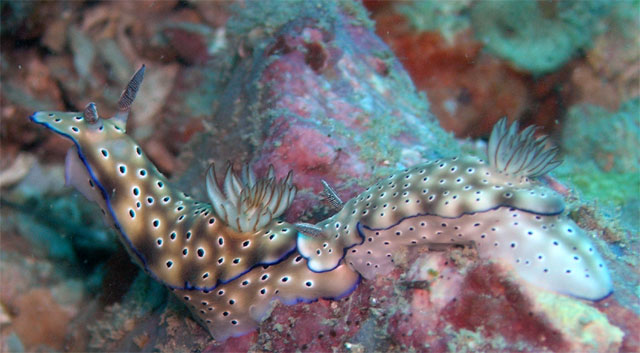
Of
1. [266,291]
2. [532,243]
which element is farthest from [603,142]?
[266,291]

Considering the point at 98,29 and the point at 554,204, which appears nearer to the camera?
the point at 554,204

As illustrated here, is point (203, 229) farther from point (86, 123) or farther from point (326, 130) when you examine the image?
point (326, 130)

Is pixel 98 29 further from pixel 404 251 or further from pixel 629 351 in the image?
pixel 629 351

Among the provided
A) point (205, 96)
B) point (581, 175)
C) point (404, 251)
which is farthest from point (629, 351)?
point (205, 96)

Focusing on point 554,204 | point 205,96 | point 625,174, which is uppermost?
point 554,204

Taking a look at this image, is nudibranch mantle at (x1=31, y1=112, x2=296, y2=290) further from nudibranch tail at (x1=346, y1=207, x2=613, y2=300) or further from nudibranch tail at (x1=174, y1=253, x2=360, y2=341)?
nudibranch tail at (x1=346, y1=207, x2=613, y2=300)

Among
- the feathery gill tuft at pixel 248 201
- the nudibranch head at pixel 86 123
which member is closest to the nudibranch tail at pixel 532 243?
the feathery gill tuft at pixel 248 201

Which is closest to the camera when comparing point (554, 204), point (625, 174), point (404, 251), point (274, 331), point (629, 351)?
point (629, 351)
